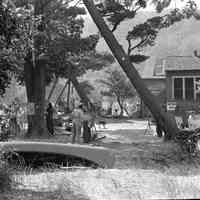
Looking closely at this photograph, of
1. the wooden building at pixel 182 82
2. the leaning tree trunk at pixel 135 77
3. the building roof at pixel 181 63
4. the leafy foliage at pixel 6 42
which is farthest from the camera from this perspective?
the building roof at pixel 181 63

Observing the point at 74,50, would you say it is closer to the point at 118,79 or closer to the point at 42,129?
the point at 42,129

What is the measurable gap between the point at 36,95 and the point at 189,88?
20.0 meters

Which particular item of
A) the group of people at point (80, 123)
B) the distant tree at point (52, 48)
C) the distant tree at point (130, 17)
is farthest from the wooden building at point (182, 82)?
the group of people at point (80, 123)

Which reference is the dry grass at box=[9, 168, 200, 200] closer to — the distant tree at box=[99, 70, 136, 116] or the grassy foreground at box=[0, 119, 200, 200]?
the grassy foreground at box=[0, 119, 200, 200]

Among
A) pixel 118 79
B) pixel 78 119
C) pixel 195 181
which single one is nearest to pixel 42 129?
pixel 78 119

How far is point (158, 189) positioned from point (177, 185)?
0.38 meters

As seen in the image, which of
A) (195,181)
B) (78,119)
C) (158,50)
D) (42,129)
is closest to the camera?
(195,181)

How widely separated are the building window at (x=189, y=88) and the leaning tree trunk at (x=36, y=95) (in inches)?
754

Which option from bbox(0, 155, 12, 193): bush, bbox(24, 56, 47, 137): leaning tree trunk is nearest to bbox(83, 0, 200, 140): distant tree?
bbox(24, 56, 47, 137): leaning tree trunk

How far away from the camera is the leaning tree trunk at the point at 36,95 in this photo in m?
25.1

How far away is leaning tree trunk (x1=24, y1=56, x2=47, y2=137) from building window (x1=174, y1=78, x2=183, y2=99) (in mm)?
19085

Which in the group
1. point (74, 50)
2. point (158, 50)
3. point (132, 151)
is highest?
point (158, 50)

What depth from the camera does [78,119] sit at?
62.5 ft

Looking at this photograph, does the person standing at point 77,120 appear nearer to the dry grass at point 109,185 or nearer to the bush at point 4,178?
the dry grass at point 109,185
